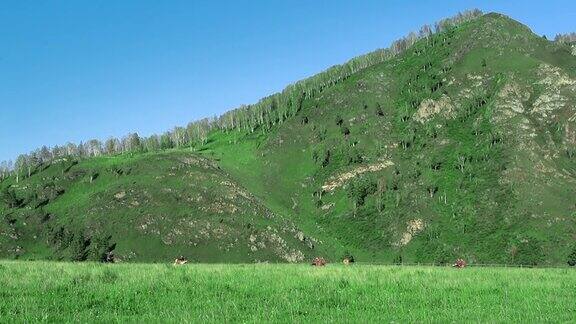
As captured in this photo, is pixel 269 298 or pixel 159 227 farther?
pixel 159 227

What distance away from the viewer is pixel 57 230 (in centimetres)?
17812

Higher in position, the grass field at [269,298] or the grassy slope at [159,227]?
the grassy slope at [159,227]

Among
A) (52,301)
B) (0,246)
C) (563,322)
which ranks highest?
(0,246)

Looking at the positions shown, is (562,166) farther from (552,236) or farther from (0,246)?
(0,246)

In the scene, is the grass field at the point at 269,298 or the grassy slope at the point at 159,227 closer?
the grass field at the point at 269,298

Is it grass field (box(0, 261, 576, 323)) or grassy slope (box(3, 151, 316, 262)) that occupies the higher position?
grassy slope (box(3, 151, 316, 262))

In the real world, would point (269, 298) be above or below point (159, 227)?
below

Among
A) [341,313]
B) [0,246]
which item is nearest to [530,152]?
[0,246]

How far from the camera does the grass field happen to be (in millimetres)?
15711

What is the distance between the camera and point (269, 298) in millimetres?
18875

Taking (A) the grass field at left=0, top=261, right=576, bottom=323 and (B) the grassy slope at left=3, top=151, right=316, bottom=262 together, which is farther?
(B) the grassy slope at left=3, top=151, right=316, bottom=262

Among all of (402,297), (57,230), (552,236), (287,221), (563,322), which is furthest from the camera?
(287,221)

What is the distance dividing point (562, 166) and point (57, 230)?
182894 millimetres

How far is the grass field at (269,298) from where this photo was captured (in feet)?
51.5
